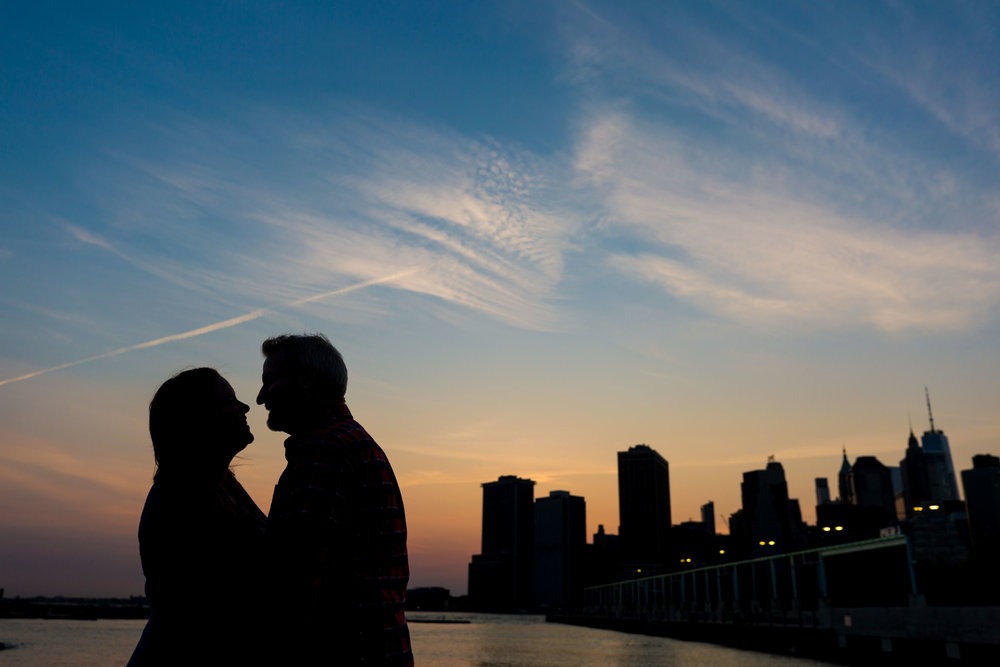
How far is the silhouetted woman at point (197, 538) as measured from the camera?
232 cm

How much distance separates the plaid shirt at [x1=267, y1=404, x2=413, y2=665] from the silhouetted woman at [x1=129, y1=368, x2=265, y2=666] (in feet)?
0.71

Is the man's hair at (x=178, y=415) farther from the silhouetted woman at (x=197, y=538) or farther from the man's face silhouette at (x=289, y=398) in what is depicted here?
the man's face silhouette at (x=289, y=398)

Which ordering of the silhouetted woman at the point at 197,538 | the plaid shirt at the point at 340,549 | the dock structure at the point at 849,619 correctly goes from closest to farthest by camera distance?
the plaid shirt at the point at 340,549
the silhouetted woman at the point at 197,538
the dock structure at the point at 849,619

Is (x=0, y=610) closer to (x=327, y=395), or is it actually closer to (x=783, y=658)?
(x=783, y=658)

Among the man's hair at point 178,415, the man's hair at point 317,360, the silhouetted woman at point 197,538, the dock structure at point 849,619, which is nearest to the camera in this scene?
the silhouetted woman at point 197,538

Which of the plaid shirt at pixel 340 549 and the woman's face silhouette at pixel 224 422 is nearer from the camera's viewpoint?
the plaid shirt at pixel 340 549

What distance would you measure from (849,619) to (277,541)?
138 ft

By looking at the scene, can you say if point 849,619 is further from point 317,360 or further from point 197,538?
point 197,538

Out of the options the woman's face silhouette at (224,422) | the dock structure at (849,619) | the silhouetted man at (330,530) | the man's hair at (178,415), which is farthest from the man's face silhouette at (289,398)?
the dock structure at (849,619)

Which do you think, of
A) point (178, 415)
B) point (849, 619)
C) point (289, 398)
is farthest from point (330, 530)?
point (849, 619)

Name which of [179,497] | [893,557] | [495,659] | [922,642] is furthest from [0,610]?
[179,497]

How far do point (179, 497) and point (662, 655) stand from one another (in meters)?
53.2

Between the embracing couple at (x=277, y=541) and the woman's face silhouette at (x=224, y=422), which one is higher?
the woman's face silhouette at (x=224, y=422)

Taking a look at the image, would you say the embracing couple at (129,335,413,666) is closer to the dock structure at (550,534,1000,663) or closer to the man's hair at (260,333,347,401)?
the man's hair at (260,333,347,401)
